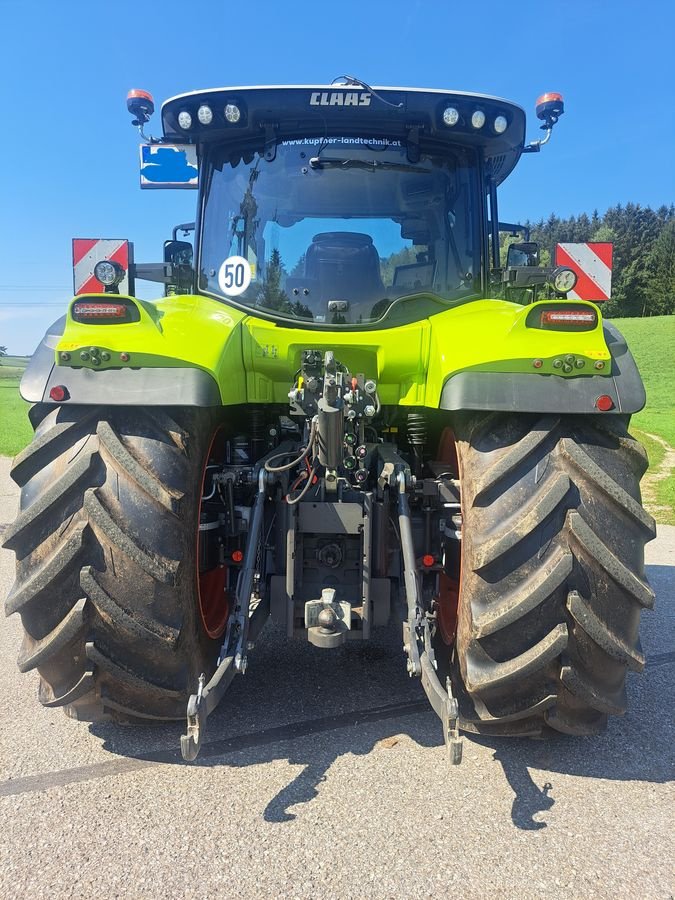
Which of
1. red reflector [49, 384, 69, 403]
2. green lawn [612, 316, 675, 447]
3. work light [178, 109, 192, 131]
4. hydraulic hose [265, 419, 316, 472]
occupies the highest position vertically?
work light [178, 109, 192, 131]

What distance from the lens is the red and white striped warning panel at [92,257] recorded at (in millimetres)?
3516

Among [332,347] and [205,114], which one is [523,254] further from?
[205,114]

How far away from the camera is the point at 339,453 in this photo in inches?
99.2

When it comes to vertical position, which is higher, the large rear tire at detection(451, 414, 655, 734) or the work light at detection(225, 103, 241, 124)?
the work light at detection(225, 103, 241, 124)

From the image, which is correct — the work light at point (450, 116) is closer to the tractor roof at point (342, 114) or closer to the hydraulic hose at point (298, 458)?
the tractor roof at point (342, 114)

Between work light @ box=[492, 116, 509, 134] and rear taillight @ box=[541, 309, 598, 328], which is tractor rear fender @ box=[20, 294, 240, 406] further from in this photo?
work light @ box=[492, 116, 509, 134]

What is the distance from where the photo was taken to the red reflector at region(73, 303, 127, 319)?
249cm

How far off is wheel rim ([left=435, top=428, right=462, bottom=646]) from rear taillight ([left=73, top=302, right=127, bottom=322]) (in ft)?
4.92

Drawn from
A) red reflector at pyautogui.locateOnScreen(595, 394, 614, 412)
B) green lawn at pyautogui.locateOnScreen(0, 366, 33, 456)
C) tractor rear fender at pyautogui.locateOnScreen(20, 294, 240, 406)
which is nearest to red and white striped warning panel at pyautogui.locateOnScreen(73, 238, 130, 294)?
tractor rear fender at pyautogui.locateOnScreen(20, 294, 240, 406)

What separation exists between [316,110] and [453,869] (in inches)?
123

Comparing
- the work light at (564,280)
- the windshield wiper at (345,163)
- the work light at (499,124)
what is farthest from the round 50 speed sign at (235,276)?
the work light at (564,280)

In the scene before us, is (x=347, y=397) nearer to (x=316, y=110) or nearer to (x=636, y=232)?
(x=316, y=110)

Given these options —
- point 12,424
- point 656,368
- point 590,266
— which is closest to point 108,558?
point 590,266

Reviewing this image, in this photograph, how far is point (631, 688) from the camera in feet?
10.8
